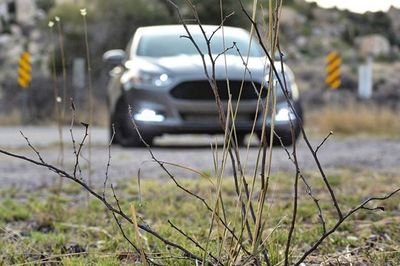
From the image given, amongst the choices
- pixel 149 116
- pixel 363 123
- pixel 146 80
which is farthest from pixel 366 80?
pixel 149 116

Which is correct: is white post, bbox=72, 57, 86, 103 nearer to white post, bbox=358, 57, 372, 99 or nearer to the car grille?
white post, bbox=358, 57, 372, 99

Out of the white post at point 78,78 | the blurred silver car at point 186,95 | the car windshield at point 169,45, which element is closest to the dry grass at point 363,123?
the car windshield at point 169,45

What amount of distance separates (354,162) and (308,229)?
14.1ft

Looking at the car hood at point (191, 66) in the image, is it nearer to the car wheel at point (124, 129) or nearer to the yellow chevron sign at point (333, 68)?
the car wheel at point (124, 129)

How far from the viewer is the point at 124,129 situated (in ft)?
32.5

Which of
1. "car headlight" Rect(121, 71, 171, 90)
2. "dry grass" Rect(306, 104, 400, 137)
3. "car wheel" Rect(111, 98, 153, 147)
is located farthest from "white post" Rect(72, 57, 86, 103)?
"car headlight" Rect(121, 71, 171, 90)

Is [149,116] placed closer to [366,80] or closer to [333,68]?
[333,68]

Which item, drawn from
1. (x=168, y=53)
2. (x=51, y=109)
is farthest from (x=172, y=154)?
(x=51, y=109)

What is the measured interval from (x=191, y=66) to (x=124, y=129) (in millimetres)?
1242

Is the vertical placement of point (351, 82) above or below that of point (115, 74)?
below

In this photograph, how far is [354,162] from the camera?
759 centimetres

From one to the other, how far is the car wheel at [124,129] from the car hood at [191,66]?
522 millimetres

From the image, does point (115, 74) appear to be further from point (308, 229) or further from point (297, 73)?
point (297, 73)

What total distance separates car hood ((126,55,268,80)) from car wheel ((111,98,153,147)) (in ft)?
1.71
